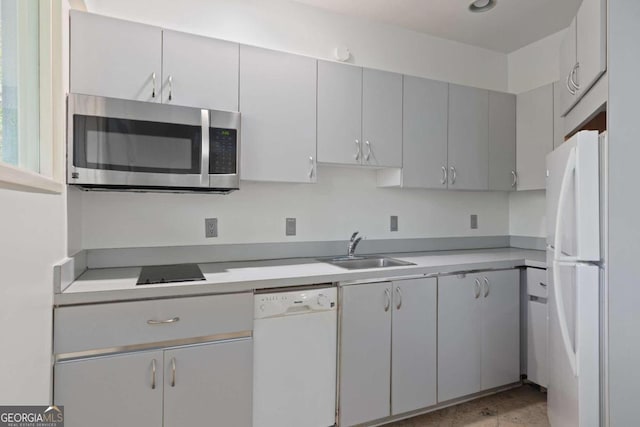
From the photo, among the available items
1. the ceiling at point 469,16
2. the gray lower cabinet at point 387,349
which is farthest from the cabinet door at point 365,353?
the ceiling at point 469,16

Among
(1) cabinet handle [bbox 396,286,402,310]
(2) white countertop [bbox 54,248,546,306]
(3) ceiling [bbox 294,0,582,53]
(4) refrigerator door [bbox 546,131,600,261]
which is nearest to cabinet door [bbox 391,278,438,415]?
(1) cabinet handle [bbox 396,286,402,310]

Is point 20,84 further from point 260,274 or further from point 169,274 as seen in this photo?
point 260,274

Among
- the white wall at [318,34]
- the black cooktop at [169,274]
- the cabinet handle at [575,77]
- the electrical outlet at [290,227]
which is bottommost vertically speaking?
the black cooktop at [169,274]

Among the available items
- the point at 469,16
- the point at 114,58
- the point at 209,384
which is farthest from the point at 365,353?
the point at 469,16

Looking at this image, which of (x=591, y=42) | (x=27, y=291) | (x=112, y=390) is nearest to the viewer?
(x=27, y=291)

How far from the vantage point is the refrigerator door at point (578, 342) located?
1.49 m

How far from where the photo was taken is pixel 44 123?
145 centimetres

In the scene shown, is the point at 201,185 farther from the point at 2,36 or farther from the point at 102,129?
the point at 2,36

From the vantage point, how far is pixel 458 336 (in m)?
2.28

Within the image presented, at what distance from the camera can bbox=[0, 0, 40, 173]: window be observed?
1050 mm

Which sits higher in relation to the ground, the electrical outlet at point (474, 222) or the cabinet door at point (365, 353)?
the electrical outlet at point (474, 222)

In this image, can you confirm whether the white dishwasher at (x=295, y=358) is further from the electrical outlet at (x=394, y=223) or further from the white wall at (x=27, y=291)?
the electrical outlet at (x=394, y=223)

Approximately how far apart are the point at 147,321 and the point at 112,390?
30cm

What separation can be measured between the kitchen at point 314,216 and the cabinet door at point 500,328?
2 centimetres
